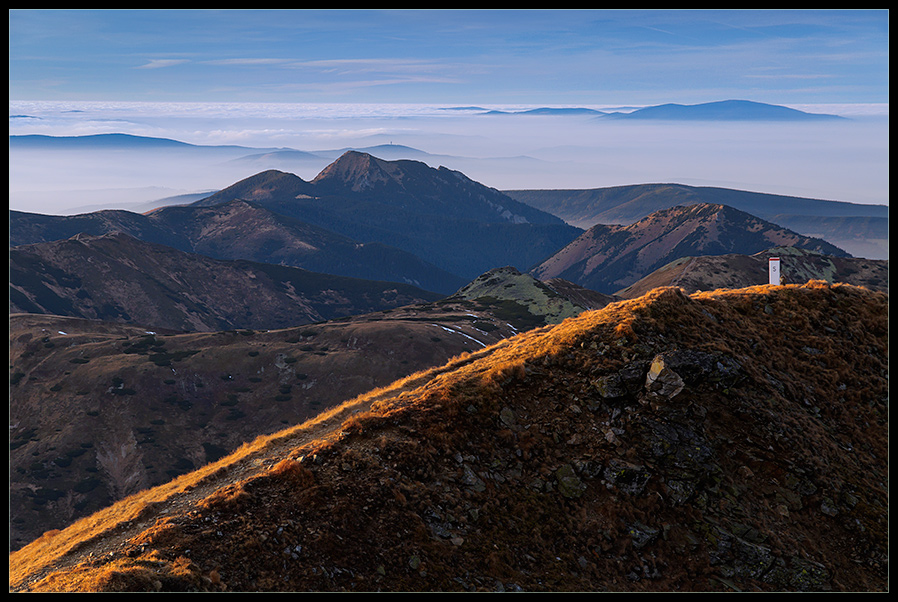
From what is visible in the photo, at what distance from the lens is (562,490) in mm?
23047

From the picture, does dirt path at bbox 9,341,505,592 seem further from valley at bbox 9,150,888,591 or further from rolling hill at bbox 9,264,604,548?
rolling hill at bbox 9,264,604,548

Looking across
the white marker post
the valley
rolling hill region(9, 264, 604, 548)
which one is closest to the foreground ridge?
the valley

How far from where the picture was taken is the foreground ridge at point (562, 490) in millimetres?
19094

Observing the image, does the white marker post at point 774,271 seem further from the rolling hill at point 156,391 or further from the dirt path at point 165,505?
the rolling hill at point 156,391

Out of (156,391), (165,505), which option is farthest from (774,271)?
(156,391)

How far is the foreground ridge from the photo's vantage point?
1909 cm

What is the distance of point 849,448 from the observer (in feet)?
89.0

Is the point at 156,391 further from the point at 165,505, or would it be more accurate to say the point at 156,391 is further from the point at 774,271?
the point at 774,271

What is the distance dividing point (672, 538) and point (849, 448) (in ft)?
37.6

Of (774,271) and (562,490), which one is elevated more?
(774,271)

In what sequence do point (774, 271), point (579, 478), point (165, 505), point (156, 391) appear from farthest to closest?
point (156, 391)
point (774, 271)
point (579, 478)
point (165, 505)

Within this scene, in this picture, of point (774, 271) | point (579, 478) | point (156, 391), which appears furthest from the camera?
point (156, 391)

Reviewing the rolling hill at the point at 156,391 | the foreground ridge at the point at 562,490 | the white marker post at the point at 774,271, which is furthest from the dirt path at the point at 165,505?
the rolling hill at the point at 156,391

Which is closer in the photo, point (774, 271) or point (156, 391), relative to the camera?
point (774, 271)
